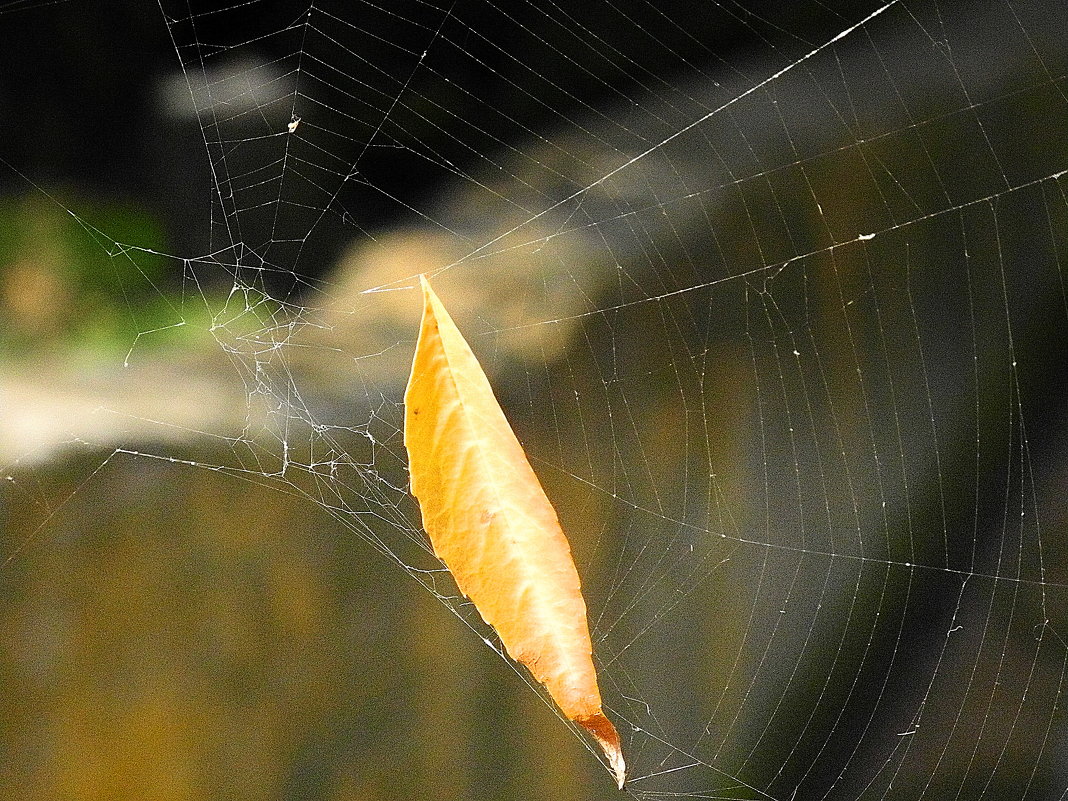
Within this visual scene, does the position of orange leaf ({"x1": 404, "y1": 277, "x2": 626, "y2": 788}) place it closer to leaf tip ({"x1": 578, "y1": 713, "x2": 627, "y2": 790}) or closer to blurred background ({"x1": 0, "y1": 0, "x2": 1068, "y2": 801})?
leaf tip ({"x1": 578, "y1": 713, "x2": 627, "y2": 790})

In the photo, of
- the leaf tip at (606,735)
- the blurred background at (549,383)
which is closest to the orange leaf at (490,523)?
the leaf tip at (606,735)

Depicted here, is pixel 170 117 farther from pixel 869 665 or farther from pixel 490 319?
pixel 869 665

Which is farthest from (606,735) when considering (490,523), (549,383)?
(549,383)

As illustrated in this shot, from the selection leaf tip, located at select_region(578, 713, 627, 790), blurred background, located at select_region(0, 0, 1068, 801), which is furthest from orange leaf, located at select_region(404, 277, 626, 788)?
blurred background, located at select_region(0, 0, 1068, 801)

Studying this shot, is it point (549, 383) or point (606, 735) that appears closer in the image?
point (606, 735)

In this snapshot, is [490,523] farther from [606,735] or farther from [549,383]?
[549,383]

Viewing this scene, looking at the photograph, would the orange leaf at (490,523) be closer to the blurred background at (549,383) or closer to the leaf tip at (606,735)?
the leaf tip at (606,735)
